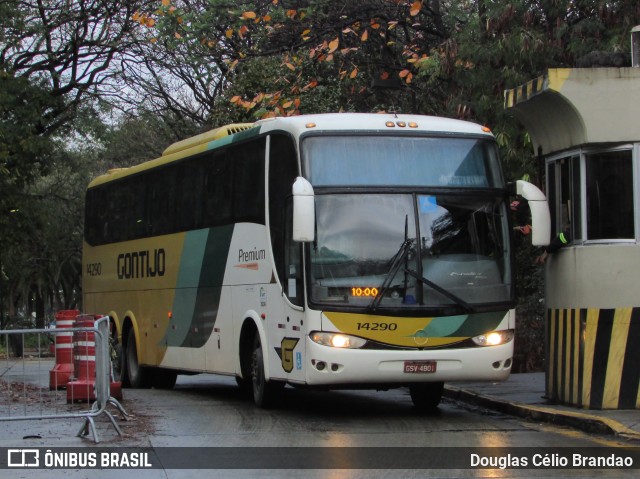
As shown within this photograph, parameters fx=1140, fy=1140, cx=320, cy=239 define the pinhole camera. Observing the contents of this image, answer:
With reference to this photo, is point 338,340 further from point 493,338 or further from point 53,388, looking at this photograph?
point 53,388

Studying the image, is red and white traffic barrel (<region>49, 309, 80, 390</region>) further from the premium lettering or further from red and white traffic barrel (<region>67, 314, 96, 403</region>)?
the premium lettering

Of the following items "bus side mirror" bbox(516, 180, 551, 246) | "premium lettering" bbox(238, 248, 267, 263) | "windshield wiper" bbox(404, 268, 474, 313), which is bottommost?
"windshield wiper" bbox(404, 268, 474, 313)

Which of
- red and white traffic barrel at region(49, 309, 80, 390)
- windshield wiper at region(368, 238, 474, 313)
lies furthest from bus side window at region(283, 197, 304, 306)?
red and white traffic barrel at region(49, 309, 80, 390)

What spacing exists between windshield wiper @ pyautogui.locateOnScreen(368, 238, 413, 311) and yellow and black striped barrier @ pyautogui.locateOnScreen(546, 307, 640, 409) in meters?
2.23

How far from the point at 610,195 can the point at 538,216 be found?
2.75 feet

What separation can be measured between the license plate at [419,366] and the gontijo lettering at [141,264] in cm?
692

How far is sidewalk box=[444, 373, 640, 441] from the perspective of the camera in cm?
1147

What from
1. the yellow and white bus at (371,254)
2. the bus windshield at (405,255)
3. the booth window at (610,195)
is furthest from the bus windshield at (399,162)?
the booth window at (610,195)

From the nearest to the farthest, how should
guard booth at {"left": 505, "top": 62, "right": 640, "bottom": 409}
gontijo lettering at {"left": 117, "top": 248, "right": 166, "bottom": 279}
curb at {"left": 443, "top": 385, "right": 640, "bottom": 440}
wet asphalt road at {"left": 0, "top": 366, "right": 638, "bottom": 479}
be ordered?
wet asphalt road at {"left": 0, "top": 366, "right": 638, "bottom": 479} < curb at {"left": 443, "top": 385, "right": 640, "bottom": 440} < guard booth at {"left": 505, "top": 62, "right": 640, "bottom": 409} < gontijo lettering at {"left": 117, "top": 248, "right": 166, "bottom": 279}

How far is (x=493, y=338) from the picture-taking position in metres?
13.0

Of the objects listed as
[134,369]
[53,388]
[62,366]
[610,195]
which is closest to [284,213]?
[610,195]

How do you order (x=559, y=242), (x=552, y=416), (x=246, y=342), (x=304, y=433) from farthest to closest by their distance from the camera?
(x=246, y=342) → (x=559, y=242) → (x=552, y=416) → (x=304, y=433)

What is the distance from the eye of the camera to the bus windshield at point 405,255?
12641 mm

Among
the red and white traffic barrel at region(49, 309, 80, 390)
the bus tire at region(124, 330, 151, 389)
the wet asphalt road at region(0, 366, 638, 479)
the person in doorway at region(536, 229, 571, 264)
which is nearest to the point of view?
the wet asphalt road at region(0, 366, 638, 479)
